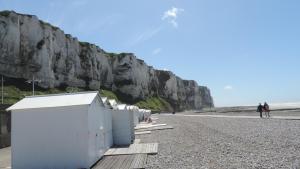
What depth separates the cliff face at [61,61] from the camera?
2972 inches

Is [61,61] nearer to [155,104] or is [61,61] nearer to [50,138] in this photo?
[155,104]

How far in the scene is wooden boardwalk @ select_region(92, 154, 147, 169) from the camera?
43.3 ft

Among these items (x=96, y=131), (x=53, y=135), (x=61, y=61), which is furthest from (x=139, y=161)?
(x=61, y=61)

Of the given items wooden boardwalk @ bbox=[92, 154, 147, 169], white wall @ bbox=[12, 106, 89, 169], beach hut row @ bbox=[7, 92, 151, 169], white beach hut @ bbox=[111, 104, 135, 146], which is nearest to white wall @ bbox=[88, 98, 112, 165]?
beach hut row @ bbox=[7, 92, 151, 169]

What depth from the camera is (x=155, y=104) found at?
475ft

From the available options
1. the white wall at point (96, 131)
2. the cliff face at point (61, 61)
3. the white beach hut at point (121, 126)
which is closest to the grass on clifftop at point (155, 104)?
the cliff face at point (61, 61)

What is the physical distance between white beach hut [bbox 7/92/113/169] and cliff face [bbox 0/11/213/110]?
2580 inches

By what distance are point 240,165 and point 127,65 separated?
4617 inches

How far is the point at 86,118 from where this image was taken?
1336 cm

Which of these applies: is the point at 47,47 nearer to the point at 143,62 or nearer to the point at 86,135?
the point at 143,62

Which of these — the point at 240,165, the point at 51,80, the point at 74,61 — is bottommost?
the point at 240,165

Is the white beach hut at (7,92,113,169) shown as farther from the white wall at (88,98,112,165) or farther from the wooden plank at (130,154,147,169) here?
the wooden plank at (130,154,147,169)

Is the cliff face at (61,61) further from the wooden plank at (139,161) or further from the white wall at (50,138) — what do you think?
the wooden plank at (139,161)

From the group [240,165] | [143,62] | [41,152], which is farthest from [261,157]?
[143,62]
